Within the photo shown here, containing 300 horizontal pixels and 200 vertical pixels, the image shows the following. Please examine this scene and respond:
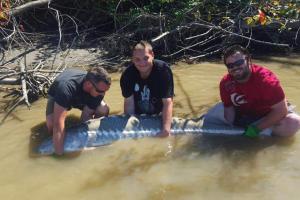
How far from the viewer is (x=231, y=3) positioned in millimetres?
8578

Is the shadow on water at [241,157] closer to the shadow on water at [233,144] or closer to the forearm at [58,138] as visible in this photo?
the shadow on water at [233,144]

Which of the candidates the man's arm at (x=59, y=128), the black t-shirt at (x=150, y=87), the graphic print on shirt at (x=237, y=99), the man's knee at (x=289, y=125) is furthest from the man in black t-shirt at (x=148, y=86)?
the man's knee at (x=289, y=125)

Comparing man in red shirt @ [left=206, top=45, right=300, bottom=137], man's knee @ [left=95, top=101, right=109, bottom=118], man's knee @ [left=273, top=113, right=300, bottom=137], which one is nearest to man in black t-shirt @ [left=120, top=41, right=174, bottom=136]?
man's knee @ [left=95, top=101, right=109, bottom=118]

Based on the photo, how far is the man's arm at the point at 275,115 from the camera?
521cm

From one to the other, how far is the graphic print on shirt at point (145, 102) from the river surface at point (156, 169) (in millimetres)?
434

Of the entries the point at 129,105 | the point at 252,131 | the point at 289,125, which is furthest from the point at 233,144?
the point at 129,105

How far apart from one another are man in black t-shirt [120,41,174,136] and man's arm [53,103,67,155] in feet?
2.78

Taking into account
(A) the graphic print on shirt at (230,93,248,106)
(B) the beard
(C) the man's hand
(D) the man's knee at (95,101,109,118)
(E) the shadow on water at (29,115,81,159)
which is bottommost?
(E) the shadow on water at (29,115,81,159)

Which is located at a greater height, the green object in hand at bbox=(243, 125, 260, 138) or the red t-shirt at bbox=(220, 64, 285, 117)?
the red t-shirt at bbox=(220, 64, 285, 117)

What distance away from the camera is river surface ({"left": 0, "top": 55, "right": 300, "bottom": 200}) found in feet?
14.9

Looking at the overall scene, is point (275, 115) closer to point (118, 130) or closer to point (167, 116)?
point (167, 116)

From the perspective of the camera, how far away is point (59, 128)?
5148mm

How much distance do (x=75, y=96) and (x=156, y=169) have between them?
124 cm

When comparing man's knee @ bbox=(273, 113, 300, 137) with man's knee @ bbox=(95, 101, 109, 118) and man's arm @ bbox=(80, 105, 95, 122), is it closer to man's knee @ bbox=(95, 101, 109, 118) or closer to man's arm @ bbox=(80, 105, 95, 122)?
man's knee @ bbox=(95, 101, 109, 118)
